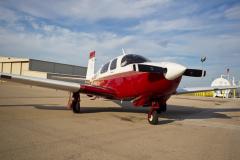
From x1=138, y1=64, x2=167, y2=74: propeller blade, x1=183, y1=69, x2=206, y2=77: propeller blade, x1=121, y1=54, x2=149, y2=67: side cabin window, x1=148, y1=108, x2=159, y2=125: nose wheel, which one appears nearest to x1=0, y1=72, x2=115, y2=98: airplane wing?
x1=121, y1=54, x2=149, y2=67: side cabin window

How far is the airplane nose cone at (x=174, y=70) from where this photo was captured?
7348 millimetres

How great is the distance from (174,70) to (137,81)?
167cm

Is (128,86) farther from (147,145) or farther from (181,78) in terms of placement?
(147,145)

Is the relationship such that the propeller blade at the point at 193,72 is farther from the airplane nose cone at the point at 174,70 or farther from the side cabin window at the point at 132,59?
the side cabin window at the point at 132,59

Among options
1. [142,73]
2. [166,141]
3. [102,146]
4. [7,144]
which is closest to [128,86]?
[142,73]

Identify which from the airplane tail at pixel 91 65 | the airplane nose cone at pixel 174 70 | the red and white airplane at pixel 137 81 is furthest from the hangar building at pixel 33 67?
the airplane nose cone at pixel 174 70

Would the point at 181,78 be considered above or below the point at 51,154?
above

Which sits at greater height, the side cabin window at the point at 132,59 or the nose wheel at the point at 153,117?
the side cabin window at the point at 132,59

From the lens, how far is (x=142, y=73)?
8375 millimetres

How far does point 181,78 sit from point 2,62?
2995 inches

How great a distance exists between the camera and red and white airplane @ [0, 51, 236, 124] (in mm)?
7727

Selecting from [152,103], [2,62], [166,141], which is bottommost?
[166,141]

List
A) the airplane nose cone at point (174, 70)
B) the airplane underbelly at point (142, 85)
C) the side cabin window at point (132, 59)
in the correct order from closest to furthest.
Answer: the airplane nose cone at point (174, 70) → the airplane underbelly at point (142, 85) → the side cabin window at point (132, 59)

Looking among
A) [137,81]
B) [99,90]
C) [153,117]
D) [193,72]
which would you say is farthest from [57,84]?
[193,72]
